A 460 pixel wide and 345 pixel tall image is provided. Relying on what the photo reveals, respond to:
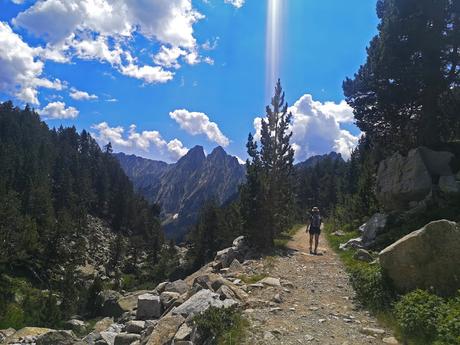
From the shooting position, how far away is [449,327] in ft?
28.5

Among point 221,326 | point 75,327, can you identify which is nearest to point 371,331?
point 221,326

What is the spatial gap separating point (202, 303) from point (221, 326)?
93.9 inches

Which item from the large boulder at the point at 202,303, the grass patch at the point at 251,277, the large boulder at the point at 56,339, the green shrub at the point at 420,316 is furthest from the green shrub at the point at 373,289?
the large boulder at the point at 56,339

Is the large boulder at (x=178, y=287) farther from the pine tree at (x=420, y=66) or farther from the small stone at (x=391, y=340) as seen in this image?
the pine tree at (x=420, y=66)

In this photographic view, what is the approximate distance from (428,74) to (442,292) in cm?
2188

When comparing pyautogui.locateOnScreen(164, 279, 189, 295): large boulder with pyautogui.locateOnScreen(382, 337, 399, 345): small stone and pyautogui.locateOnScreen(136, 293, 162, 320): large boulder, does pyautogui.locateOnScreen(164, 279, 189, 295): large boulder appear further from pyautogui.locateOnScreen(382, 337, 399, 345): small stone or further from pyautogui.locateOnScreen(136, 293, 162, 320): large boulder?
pyautogui.locateOnScreen(382, 337, 399, 345): small stone

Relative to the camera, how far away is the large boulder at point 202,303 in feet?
39.7

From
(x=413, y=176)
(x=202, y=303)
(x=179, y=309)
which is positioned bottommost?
(x=179, y=309)

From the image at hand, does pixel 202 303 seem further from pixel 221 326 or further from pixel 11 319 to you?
pixel 11 319

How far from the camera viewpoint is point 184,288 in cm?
1986

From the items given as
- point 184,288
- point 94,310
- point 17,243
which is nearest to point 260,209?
point 184,288

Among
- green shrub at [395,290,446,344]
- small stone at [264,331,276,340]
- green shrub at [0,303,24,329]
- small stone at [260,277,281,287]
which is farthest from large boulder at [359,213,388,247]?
green shrub at [0,303,24,329]

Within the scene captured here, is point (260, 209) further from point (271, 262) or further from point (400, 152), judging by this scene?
point (400, 152)

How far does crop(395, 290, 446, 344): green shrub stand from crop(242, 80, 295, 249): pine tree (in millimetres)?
15039
